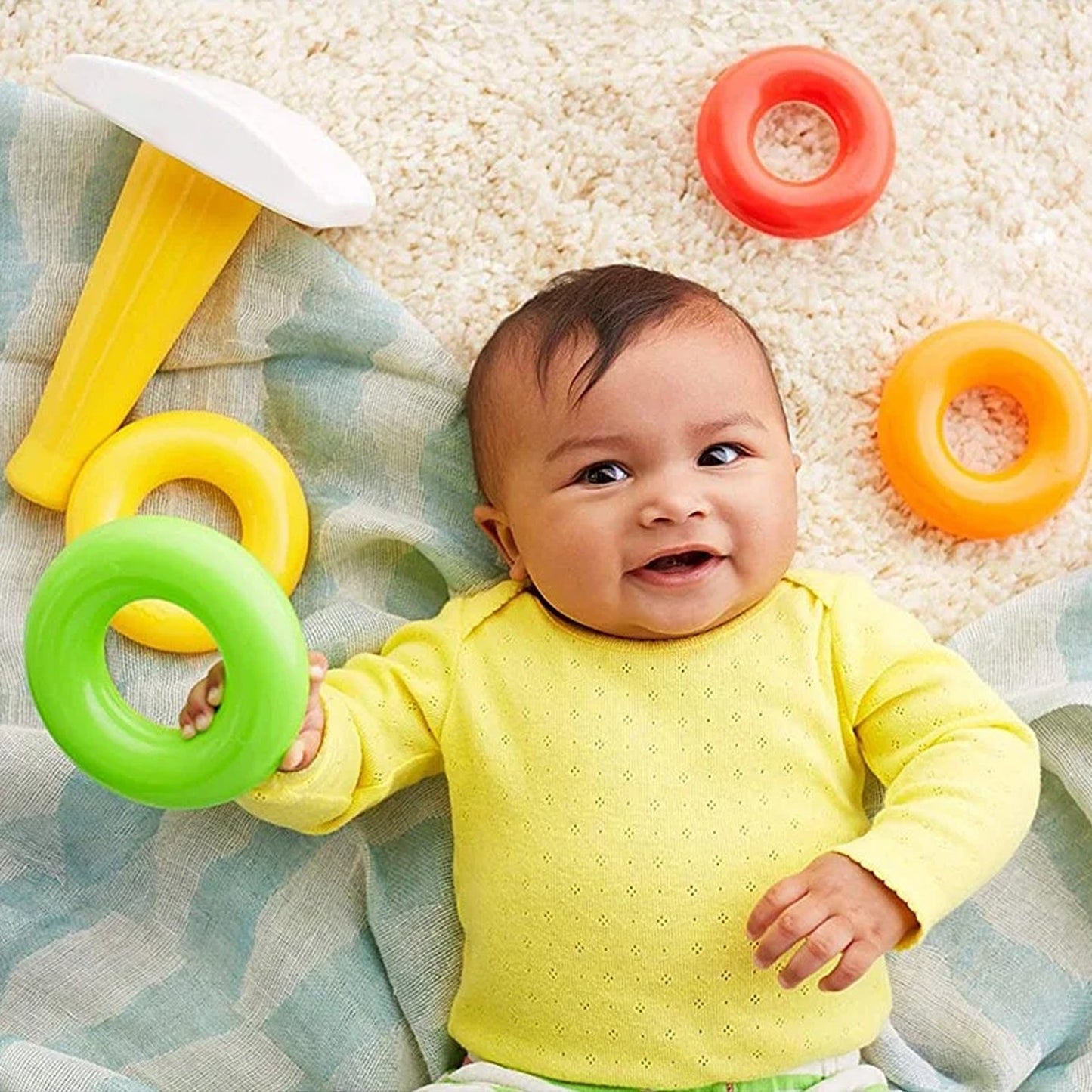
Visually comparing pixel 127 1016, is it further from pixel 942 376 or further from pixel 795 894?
pixel 942 376

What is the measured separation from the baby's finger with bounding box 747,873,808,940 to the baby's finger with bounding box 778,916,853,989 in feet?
0.08

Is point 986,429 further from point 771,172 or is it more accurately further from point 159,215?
point 159,215

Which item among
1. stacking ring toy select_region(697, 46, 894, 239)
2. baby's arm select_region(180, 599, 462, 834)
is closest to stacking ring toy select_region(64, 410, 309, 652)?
baby's arm select_region(180, 599, 462, 834)

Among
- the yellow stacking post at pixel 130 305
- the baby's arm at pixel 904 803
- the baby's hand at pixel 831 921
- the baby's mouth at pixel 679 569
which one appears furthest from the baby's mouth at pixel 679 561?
the yellow stacking post at pixel 130 305

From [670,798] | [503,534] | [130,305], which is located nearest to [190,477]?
[130,305]

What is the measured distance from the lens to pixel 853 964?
1.12 meters

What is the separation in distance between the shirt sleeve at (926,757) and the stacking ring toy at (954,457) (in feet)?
0.46

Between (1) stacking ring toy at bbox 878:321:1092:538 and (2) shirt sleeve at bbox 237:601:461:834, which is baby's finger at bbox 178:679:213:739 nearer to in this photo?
(2) shirt sleeve at bbox 237:601:461:834

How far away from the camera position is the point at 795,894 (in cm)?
114

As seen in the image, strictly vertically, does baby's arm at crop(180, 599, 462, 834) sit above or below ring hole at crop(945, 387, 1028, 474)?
below

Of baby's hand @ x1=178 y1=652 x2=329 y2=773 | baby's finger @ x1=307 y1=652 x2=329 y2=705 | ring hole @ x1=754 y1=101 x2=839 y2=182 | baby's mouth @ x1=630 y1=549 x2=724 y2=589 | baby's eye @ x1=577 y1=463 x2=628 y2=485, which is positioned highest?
ring hole @ x1=754 y1=101 x2=839 y2=182

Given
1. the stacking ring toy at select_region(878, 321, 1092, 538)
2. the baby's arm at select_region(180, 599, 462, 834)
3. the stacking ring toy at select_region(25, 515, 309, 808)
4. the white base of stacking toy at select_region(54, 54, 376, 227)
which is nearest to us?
the stacking ring toy at select_region(25, 515, 309, 808)

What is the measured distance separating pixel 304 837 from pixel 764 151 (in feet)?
2.40

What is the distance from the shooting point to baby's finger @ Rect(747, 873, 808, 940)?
1.13 metres
